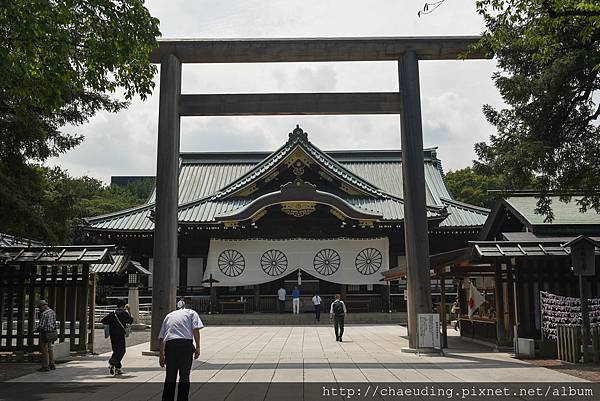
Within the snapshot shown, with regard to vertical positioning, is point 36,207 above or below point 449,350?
above

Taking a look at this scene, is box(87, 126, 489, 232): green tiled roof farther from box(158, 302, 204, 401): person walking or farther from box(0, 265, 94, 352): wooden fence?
box(158, 302, 204, 401): person walking

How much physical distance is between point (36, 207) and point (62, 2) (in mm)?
5353

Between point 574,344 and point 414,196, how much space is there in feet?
14.5

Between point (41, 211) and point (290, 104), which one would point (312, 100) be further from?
point (41, 211)

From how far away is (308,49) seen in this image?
13.3 meters

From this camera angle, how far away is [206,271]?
26172 mm

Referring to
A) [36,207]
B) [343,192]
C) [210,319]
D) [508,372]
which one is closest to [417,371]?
[508,372]

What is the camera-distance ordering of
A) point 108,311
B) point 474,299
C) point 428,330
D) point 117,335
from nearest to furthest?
point 117,335
point 428,330
point 474,299
point 108,311

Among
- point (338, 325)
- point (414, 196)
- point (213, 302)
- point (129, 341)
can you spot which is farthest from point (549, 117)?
point (213, 302)

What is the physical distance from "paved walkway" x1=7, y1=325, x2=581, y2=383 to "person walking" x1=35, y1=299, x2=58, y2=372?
0.88 ft

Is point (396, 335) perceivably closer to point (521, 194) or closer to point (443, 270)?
point (443, 270)

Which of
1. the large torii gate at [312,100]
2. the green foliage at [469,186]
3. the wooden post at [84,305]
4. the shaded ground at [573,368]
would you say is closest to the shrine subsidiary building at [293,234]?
the large torii gate at [312,100]

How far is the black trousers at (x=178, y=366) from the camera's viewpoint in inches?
263

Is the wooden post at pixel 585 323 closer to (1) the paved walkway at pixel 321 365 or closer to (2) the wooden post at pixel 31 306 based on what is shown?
(1) the paved walkway at pixel 321 365
